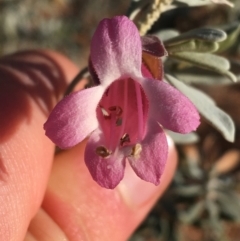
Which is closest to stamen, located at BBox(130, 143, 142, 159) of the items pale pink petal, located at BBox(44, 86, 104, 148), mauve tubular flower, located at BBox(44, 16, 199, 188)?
mauve tubular flower, located at BBox(44, 16, 199, 188)

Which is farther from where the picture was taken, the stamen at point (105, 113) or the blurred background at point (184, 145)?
the blurred background at point (184, 145)

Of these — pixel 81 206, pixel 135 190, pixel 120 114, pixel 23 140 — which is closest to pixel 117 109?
pixel 120 114

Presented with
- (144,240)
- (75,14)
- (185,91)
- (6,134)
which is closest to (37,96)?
(6,134)

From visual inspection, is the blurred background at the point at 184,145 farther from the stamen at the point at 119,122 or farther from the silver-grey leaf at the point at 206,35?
the stamen at the point at 119,122

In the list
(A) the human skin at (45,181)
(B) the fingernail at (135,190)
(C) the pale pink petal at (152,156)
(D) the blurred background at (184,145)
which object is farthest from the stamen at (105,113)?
(B) the fingernail at (135,190)

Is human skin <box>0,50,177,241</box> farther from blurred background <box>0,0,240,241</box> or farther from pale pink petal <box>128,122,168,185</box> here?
blurred background <box>0,0,240,241</box>

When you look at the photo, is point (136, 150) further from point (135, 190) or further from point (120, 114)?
point (135, 190)
